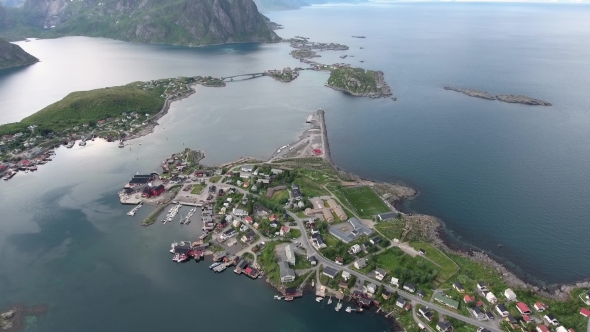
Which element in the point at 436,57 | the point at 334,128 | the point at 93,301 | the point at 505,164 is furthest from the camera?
the point at 436,57

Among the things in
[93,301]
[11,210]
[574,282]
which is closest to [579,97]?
[574,282]

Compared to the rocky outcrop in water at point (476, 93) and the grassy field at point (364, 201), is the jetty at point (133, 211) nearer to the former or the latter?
the grassy field at point (364, 201)

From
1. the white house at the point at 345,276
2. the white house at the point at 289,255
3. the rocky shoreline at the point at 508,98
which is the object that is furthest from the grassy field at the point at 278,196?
the rocky shoreline at the point at 508,98

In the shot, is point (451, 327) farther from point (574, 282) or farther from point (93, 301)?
point (93, 301)

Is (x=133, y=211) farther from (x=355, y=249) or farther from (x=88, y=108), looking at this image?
(x=88, y=108)

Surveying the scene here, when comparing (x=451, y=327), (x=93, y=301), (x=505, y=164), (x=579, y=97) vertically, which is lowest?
(x=93, y=301)

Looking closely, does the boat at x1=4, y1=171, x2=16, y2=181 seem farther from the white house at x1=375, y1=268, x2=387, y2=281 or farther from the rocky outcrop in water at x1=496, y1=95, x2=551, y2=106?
the rocky outcrop in water at x1=496, y1=95, x2=551, y2=106
